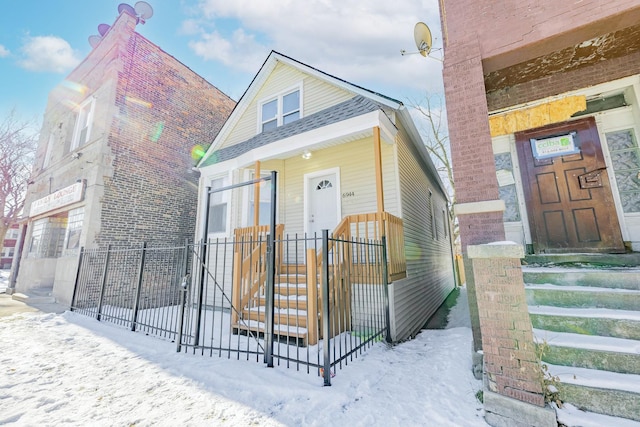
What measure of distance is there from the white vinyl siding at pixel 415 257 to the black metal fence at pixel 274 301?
0.80 m

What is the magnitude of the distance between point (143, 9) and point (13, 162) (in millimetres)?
15536

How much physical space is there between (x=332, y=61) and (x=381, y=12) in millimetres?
2807

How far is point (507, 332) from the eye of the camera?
2562 millimetres

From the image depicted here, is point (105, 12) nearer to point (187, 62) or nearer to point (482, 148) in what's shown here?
point (187, 62)

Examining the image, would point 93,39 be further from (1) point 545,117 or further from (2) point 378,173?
(1) point 545,117

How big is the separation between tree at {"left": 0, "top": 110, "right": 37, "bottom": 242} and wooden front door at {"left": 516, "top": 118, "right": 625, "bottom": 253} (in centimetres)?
2642

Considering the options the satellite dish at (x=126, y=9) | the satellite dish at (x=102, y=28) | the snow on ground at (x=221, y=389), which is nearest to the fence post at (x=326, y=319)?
the snow on ground at (x=221, y=389)

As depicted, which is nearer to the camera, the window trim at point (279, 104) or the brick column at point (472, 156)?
the brick column at point (472, 156)

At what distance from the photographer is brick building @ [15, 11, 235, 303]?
9078mm

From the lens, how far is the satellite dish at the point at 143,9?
10.5 m

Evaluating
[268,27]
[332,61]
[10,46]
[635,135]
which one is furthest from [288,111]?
[10,46]

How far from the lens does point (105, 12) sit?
1111 centimetres

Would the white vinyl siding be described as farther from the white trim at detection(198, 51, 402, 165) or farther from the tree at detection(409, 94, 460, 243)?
the tree at detection(409, 94, 460, 243)

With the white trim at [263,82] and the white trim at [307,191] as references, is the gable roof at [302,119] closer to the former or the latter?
the white trim at [263,82]
